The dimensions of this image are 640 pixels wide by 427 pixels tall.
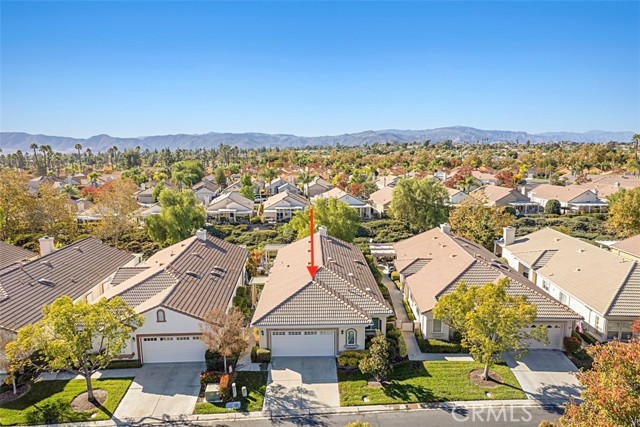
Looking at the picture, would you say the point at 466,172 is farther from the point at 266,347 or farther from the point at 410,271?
the point at 266,347

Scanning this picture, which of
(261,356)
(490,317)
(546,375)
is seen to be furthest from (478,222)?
(261,356)

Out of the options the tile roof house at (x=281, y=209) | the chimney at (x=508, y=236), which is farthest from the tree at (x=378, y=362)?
the tile roof house at (x=281, y=209)

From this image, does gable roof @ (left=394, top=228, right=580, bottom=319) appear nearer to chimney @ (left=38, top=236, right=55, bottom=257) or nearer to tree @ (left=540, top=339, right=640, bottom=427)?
tree @ (left=540, top=339, right=640, bottom=427)

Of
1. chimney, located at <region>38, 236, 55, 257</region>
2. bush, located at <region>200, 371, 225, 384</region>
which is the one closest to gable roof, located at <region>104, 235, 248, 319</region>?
bush, located at <region>200, 371, 225, 384</region>

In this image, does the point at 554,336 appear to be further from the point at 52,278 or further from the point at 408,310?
the point at 52,278

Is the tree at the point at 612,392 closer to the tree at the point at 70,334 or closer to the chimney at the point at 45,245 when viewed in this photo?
the tree at the point at 70,334
